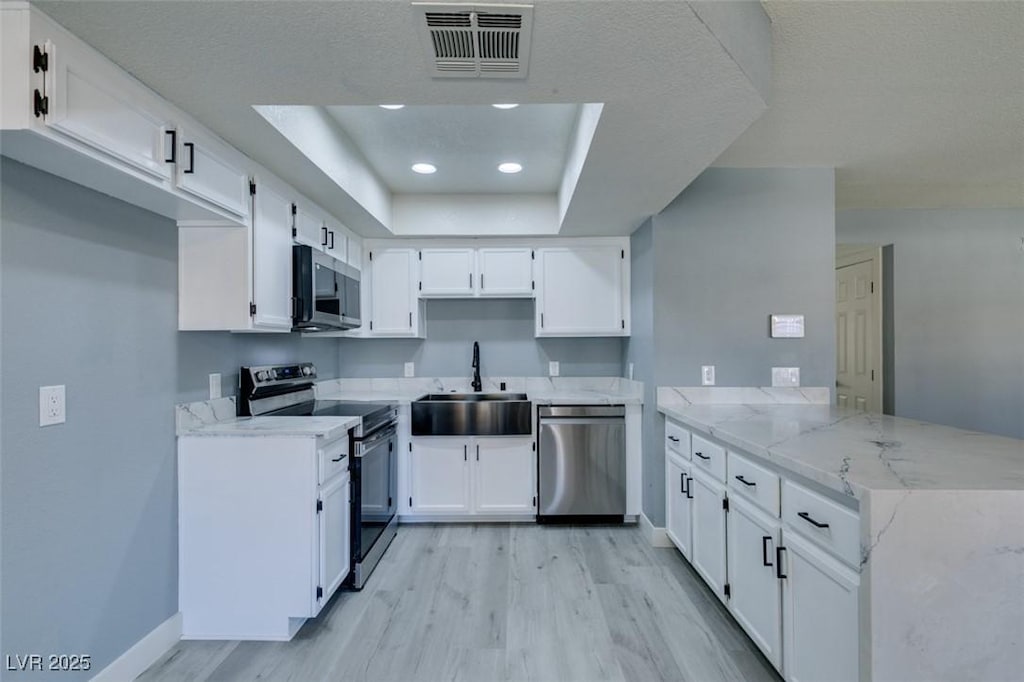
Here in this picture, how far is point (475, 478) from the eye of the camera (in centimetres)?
333

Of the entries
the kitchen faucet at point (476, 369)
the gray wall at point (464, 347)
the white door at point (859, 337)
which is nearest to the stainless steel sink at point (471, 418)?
the kitchen faucet at point (476, 369)

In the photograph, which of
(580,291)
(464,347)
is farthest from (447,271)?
(580,291)

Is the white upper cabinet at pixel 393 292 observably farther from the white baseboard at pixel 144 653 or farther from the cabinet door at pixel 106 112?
the white baseboard at pixel 144 653

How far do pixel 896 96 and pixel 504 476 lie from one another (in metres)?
2.99

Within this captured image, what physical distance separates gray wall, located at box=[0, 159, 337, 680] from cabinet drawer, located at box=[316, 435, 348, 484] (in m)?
0.61

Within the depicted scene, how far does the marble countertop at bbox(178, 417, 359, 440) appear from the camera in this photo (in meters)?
2.00

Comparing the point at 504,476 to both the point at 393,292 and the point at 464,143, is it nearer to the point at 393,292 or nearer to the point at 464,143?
the point at 393,292

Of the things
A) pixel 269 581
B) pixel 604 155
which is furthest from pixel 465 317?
pixel 269 581

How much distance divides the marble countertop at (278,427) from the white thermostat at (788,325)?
2.57 meters

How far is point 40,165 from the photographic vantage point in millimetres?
1400

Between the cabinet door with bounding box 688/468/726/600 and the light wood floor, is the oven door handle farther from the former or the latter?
the cabinet door with bounding box 688/468/726/600

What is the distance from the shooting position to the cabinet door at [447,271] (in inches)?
144

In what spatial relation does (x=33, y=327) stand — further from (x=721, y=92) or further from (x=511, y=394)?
(x=511, y=394)

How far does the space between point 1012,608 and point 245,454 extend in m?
2.61
